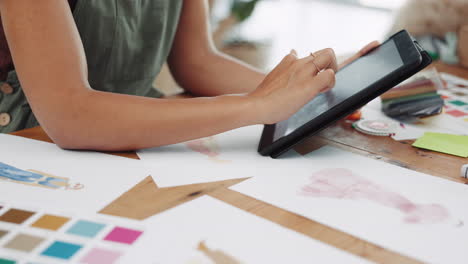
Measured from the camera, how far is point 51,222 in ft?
1.68

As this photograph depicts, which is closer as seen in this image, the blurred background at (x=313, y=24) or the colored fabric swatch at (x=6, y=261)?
the colored fabric swatch at (x=6, y=261)

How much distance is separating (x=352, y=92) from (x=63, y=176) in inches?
16.3

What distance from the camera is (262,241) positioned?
49 centimetres

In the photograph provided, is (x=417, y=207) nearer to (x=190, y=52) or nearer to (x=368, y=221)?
(x=368, y=221)

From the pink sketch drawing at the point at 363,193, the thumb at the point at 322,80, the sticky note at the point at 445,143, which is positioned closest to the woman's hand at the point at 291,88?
the thumb at the point at 322,80

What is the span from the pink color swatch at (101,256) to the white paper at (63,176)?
0.28 feet

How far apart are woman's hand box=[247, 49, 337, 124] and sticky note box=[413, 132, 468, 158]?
0.71 feet

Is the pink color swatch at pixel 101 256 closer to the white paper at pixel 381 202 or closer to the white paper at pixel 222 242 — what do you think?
the white paper at pixel 222 242

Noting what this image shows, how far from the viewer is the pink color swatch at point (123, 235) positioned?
19.1 inches

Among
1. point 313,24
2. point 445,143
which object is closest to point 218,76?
point 445,143

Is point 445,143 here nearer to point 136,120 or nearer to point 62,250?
point 136,120

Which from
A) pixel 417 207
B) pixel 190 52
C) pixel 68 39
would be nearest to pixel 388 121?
pixel 417 207

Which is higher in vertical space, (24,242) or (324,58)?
(324,58)

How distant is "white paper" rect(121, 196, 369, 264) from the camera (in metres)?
0.46
